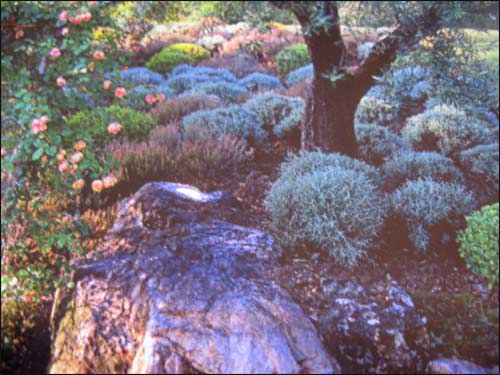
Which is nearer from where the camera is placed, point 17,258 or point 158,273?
point 158,273

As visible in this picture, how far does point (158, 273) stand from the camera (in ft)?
9.34

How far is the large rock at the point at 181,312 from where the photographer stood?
94.5 inches

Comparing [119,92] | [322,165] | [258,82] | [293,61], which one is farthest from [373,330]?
[293,61]

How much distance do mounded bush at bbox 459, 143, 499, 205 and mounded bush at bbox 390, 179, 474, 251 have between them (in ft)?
2.78

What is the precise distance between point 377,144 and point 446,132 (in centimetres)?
132

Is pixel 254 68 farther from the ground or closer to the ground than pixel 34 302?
farther from the ground

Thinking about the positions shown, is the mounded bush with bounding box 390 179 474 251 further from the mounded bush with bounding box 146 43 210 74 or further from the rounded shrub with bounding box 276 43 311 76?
the mounded bush with bounding box 146 43 210 74

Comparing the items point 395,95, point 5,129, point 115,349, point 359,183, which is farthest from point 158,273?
point 395,95

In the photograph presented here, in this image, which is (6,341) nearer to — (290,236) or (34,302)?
(34,302)

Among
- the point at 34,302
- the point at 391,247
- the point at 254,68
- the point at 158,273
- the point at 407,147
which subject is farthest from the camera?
the point at 254,68

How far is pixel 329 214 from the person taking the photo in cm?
365

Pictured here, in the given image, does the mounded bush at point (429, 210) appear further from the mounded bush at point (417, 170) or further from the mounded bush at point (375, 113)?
the mounded bush at point (375, 113)

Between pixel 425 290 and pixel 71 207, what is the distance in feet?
9.96

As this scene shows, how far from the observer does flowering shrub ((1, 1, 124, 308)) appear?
2.95 m
